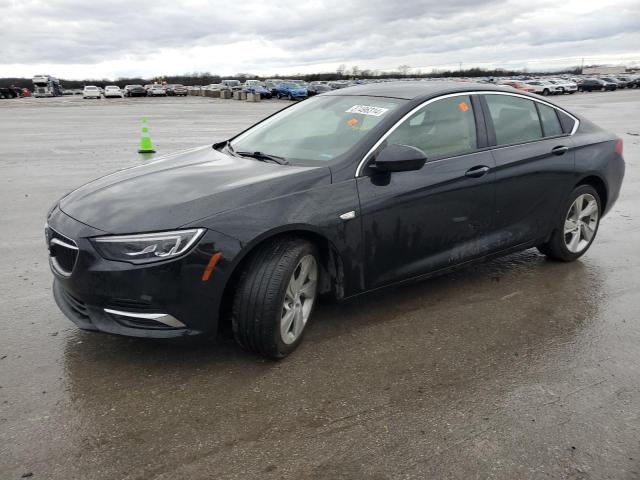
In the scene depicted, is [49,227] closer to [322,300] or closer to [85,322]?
[85,322]

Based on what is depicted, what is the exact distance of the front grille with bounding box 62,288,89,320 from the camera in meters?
3.39

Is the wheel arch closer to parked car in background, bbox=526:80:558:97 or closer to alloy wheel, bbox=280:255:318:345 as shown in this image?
alloy wheel, bbox=280:255:318:345

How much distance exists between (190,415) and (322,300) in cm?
136

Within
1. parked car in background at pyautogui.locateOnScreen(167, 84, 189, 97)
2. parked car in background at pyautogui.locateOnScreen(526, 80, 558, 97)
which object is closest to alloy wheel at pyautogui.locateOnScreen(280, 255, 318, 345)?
parked car in background at pyautogui.locateOnScreen(526, 80, 558, 97)

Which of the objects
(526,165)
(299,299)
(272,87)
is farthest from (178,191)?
(272,87)

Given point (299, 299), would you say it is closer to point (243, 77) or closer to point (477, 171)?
point (477, 171)

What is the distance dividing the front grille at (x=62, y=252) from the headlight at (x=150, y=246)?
0.27m

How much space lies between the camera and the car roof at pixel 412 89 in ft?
14.7

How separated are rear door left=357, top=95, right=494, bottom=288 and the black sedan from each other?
0.01m

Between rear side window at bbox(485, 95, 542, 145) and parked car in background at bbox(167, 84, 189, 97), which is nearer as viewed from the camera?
rear side window at bbox(485, 95, 542, 145)

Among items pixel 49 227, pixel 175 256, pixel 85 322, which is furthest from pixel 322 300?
pixel 49 227

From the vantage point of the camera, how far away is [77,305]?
346cm

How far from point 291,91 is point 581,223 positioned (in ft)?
156

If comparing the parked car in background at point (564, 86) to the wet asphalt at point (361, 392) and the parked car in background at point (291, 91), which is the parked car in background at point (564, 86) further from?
the wet asphalt at point (361, 392)
